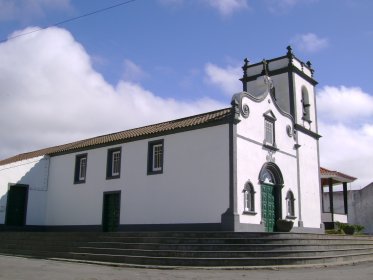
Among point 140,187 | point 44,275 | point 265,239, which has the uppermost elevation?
point 140,187

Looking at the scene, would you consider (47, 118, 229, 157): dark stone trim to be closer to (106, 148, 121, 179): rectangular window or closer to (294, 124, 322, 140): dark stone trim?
(106, 148, 121, 179): rectangular window

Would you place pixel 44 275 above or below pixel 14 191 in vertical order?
below

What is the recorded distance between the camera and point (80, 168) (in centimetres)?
2366

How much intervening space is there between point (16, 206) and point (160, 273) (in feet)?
46.7

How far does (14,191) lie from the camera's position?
923 inches

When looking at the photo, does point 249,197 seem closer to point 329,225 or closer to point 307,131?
point 307,131

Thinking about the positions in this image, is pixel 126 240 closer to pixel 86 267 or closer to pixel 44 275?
pixel 86 267

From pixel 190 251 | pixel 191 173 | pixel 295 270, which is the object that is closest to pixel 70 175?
pixel 191 173

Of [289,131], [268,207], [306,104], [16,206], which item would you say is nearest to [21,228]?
[16,206]

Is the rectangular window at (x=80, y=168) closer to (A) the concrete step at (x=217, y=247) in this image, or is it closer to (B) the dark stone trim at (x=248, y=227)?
(A) the concrete step at (x=217, y=247)

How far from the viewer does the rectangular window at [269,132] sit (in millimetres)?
19562

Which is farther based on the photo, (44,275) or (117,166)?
(117,166)

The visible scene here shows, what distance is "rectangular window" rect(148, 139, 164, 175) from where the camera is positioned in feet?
64.3

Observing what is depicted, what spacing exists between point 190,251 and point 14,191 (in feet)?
43.8
